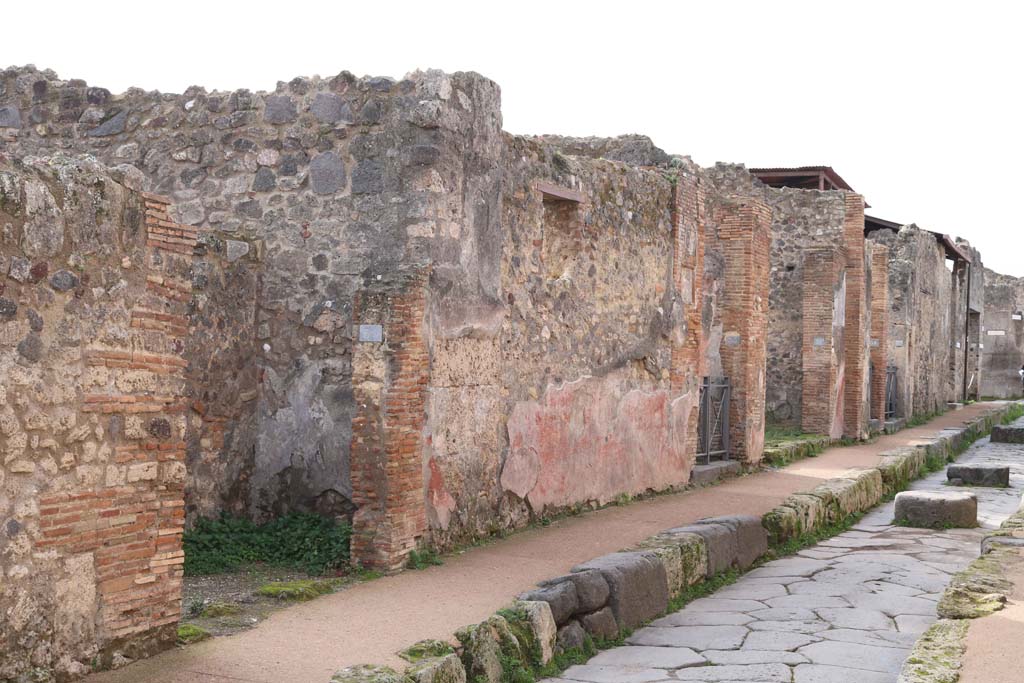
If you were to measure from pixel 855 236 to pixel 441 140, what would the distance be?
43.0 ft

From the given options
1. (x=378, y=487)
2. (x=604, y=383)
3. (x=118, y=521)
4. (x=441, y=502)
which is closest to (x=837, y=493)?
(x=604, y=383)

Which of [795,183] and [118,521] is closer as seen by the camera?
[118,521]

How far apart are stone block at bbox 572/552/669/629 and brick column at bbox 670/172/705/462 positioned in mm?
4486

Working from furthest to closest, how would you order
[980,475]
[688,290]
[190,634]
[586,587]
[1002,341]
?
[1002,341]
[980,475]
[688,290]
[586,587]
[190,634]

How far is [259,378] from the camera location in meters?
7.59

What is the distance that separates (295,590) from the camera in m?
6.04

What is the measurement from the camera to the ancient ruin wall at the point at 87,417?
159 inches

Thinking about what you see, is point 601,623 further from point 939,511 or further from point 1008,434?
point 1008,434

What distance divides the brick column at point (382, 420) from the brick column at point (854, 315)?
13.5 m

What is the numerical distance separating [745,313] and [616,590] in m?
8.59

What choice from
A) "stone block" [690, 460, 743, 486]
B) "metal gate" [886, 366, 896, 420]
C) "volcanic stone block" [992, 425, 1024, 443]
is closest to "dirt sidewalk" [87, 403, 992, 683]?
"stone block" [690, 460, 743, 486]

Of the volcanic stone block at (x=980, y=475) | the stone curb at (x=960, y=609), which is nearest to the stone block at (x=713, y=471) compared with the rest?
the volcanic stone block at (x=980, y=475)

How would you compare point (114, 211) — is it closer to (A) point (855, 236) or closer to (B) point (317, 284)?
(B) point (317, 284)

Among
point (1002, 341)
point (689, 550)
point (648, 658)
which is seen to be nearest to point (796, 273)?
point (689, 550)
